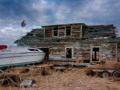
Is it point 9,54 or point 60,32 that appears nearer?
point 9,54

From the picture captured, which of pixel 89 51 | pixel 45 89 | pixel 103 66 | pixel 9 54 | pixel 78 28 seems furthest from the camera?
pixel 78 28

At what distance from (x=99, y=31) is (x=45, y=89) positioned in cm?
1619

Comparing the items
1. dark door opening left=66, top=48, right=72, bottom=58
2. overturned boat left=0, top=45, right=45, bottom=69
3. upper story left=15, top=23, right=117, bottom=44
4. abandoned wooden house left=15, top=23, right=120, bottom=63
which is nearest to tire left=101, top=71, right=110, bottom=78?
abandoned wooden house left=15, top=23, right=120, bottom=63

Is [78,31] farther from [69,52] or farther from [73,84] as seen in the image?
[73,84]

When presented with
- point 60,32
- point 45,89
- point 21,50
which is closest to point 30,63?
point 21,50

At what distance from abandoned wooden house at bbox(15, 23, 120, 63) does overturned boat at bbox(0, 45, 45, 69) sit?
102 inches

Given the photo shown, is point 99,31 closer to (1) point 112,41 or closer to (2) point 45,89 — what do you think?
(1) point 112,41

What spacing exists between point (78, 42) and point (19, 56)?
23.4 ft

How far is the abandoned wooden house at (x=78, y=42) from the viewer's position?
81.2 ft

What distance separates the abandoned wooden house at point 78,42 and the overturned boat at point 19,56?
2.59 metres

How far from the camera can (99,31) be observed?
26922 mm

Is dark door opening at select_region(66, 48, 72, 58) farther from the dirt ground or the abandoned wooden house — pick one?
the dirt ground

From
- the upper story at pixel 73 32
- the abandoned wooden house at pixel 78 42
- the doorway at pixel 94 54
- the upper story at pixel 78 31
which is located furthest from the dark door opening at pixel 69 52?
the doorway at pixel 94 54

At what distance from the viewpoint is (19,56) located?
22812 millimetres
